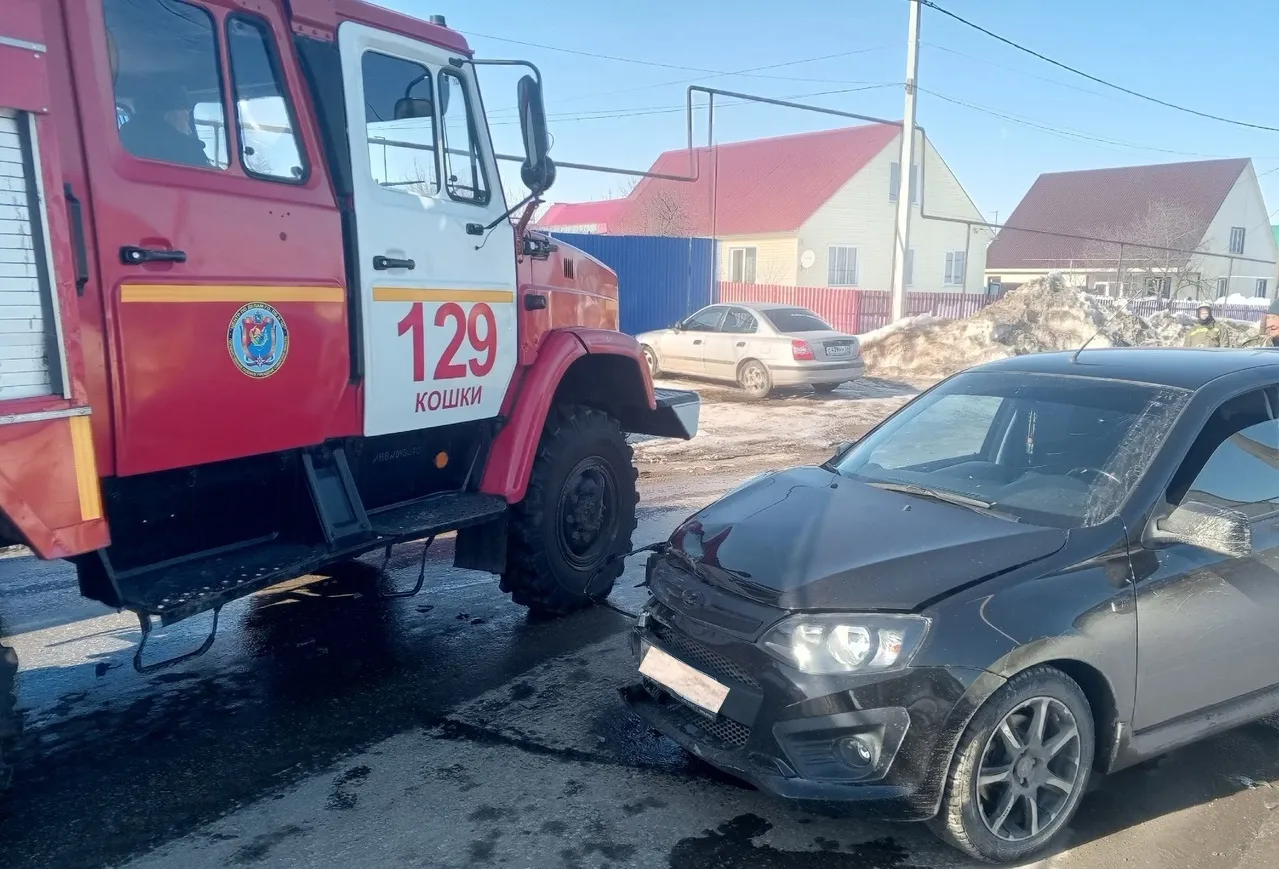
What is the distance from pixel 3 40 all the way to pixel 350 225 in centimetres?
155


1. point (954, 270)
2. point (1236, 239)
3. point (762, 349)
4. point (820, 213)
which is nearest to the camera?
point (762, 349)

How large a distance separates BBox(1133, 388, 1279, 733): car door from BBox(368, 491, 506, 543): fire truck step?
2885 mm

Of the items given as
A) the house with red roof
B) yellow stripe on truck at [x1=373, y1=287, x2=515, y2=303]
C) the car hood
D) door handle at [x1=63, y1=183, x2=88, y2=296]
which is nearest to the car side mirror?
the car hood

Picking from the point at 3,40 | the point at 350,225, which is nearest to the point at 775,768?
the point at 350,225

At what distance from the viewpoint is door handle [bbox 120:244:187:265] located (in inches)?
131

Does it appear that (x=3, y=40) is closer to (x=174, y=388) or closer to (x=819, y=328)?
(x=174, y=388)

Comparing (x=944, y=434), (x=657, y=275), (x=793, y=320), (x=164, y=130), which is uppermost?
(x=164, y=130)

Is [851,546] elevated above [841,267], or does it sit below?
below

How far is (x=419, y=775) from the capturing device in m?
3.72

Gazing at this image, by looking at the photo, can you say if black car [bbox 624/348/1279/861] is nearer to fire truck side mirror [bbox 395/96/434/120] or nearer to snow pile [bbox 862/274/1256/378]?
fire truck side mirror [bbox 395/96/434/120]

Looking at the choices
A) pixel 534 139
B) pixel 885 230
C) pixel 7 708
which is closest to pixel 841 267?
pixel 885 230

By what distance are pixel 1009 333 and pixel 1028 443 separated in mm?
17503

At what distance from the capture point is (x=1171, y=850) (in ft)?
10.7

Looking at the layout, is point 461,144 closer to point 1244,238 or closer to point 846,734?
point 846,734
